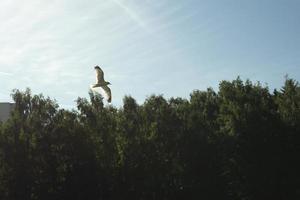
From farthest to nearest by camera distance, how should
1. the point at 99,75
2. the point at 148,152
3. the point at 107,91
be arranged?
the point at 148,152 → the point at 107,91 → the point at 99,75

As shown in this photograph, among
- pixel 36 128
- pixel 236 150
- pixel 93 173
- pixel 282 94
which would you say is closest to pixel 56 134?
pixel 36 128

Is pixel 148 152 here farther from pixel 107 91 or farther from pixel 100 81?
pixel 100 81

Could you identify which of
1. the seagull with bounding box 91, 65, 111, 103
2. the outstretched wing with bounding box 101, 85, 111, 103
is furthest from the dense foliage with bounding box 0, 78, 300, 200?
the seagull with bounding box 91, 65, 111, 103

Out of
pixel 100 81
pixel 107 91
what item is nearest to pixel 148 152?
pixel 107 91

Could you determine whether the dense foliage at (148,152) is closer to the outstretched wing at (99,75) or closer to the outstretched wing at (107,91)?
the outstretched wing at (107,91)

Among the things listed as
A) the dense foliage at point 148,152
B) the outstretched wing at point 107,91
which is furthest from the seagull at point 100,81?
the dense foliage at point 148,152

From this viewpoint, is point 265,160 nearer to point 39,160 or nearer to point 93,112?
point 93,112

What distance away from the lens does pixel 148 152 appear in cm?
2981

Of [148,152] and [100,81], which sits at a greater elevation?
[100,81]

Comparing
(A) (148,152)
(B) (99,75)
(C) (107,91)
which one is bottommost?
(A) (148,152)

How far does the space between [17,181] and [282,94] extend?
19.9 metres

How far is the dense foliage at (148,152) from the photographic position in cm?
2812

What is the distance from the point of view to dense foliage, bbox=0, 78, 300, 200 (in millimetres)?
28125

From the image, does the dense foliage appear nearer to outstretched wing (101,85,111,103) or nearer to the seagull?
Result: outstretched wing (101,85,111,103)
